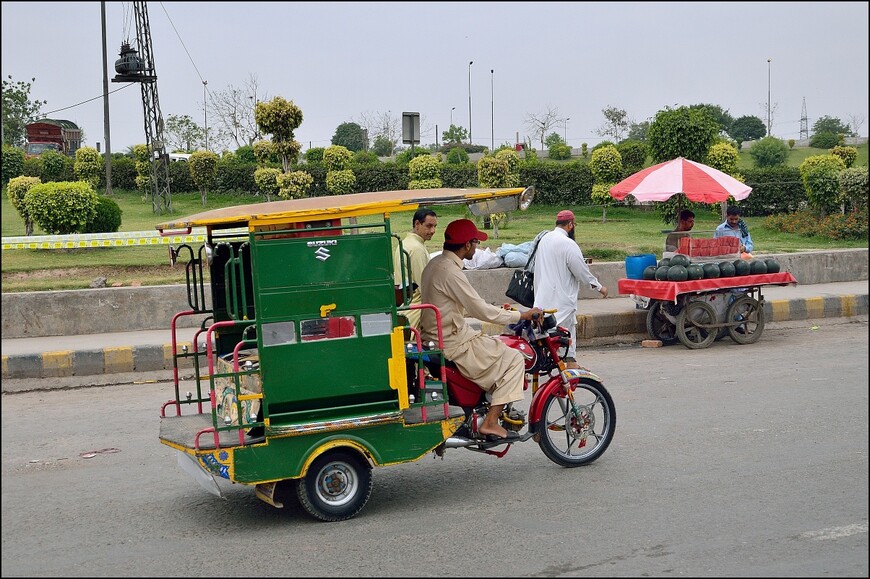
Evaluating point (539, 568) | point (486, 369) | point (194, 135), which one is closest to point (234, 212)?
point (486, 369)

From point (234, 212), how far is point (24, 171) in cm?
2478

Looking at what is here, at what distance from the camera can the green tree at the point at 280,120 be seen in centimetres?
1867

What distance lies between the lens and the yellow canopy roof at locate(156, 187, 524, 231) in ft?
16.3

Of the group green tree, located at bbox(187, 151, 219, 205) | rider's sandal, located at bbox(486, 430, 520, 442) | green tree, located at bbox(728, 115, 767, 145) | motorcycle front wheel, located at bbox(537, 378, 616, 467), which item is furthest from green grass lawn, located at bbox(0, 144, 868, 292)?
green tree, located at bbox(728, 115, 767, 145)

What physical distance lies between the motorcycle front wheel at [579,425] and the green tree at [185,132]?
1485 inches

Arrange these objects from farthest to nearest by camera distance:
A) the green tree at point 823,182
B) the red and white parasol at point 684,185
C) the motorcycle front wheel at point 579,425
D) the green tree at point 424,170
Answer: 1. the green tree at point 424,170
2. the green tree at point 823,182
3. the red and white parasol at point 684,185
4. the motorcycle front wheel at point 579,425

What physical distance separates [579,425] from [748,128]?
59.0m

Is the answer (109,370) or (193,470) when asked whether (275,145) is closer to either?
(109,370)

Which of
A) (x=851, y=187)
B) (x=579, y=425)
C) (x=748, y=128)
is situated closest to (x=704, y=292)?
(x=579, y=425)

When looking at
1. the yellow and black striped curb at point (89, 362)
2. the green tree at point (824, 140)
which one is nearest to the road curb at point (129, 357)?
the yellow and black striped curb at point (89, 362)

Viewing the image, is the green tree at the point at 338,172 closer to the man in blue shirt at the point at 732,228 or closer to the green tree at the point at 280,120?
the green tree at the point at 280,120

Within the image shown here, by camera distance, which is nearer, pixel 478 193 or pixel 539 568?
pixel 539 568

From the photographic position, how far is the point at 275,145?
63.8 feet

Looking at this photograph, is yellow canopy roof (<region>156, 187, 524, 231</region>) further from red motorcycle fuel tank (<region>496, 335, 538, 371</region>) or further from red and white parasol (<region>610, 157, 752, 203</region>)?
red and white parasol (<region>610, 157, 752, 203</region>)
